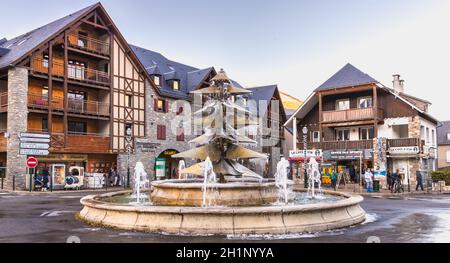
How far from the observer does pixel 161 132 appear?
39938mm

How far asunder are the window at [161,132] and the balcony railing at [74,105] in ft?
18.7

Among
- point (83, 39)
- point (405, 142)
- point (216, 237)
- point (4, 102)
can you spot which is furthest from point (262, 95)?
point (216, 237)

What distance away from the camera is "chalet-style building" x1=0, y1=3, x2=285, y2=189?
96.8 feet

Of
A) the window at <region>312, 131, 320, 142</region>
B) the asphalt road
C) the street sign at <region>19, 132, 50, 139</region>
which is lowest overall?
the asphalt road

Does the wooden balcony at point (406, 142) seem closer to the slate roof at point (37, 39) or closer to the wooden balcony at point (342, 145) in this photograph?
the wooden balcony at point (342, 145)

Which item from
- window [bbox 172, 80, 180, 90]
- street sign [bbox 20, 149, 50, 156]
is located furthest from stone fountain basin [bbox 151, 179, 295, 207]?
window [bbox 172, 80, 180, 90]

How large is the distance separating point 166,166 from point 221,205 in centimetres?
2982

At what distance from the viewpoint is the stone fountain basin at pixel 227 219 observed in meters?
9.66

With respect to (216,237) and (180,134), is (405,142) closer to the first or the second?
(180,134)

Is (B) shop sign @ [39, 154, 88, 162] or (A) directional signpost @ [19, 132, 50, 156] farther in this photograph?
(B) shop sign @ [39, 154, 88, 162]

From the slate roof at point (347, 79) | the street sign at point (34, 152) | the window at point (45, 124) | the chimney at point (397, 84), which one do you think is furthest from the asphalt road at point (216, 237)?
the chimney at point (397, 84)

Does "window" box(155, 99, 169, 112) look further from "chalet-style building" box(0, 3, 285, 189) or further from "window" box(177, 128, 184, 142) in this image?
"window" box(177, 128, 184, 142)

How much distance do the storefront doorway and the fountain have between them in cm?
2188
